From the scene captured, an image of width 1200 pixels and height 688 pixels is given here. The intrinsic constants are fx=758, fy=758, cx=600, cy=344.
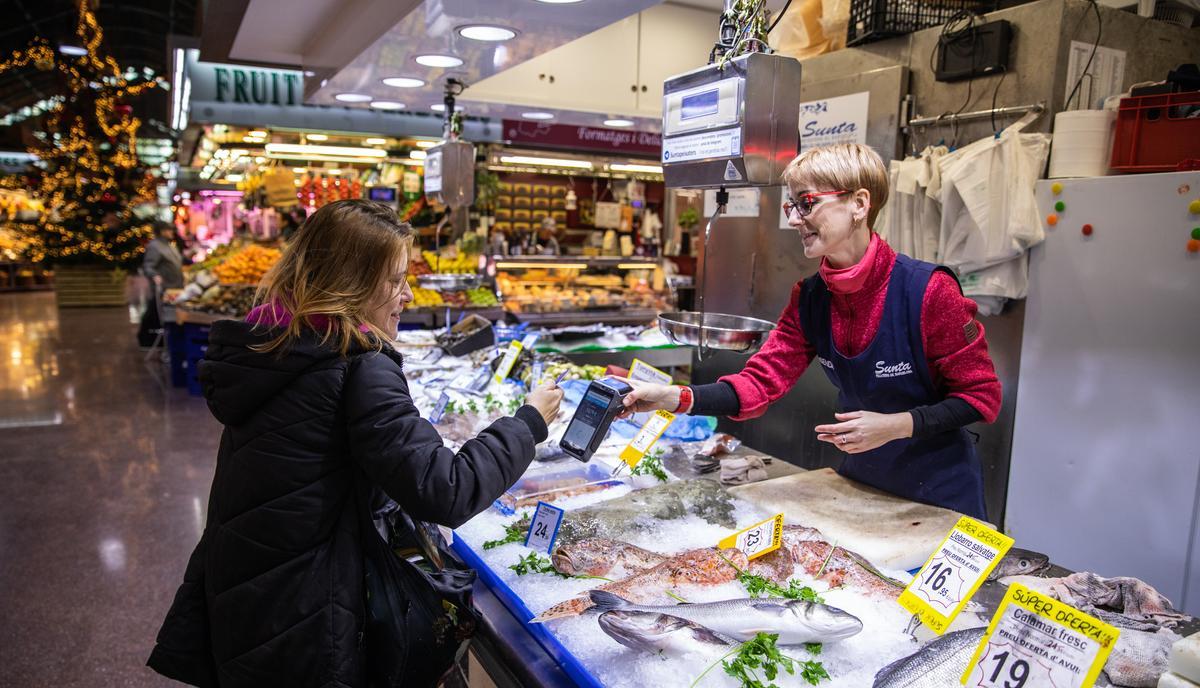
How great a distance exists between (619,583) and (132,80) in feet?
71.2

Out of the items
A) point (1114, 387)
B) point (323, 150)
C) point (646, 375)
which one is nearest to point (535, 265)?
point (323, 150)

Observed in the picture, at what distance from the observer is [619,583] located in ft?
5.28

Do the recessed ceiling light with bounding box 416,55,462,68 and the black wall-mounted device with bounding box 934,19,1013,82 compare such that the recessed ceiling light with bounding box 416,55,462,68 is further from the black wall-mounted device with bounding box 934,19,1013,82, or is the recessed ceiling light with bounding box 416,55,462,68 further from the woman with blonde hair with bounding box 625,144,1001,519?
the woman with blonde hair with bounding box 625,144,1001,519

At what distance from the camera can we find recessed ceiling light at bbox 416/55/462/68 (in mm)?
4211

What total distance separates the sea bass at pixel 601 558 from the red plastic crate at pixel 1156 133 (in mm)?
2567

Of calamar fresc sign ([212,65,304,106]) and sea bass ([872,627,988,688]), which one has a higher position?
calamar fresc sign ([212,65,304,106])

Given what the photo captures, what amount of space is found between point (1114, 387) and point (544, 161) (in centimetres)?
795

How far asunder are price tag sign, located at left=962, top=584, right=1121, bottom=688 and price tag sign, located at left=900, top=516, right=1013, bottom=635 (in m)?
A: 0.16

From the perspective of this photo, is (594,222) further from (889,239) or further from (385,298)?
(385,298)

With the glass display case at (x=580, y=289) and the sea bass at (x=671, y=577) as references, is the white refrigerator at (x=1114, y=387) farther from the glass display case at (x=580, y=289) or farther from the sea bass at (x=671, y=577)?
the glass display case at (x=580, y=289)

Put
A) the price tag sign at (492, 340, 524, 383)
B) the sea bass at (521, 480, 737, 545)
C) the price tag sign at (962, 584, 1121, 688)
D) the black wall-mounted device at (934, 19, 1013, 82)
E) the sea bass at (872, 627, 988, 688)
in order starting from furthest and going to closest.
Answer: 1. the price tag sign at (492, 340, 524, 383)
2. the black wall-mounted device at (934, 19, 1013, 82)
3. the sea bass at (521, 480, 737, 545)
4. the sea bass at (872, 627, 988, 688)
5. the price tag sign at (962, 584, 1121, 688)

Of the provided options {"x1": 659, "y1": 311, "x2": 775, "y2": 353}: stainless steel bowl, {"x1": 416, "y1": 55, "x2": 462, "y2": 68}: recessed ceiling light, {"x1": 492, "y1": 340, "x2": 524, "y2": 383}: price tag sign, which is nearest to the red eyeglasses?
{"x1": 659, "y1": 311, "x2": 775, "y2": 353}: stainless steel bowl

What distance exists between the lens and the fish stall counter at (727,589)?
1323 millimetres

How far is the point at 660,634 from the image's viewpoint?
133 centimetres
